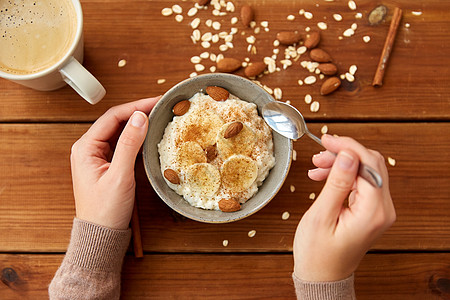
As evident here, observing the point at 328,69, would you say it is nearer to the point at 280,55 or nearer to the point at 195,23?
the point at 280,55

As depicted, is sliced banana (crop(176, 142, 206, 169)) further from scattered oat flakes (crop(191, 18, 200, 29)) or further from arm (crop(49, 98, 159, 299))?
scattered oat flakes (crop(191, 18, 200, 29))

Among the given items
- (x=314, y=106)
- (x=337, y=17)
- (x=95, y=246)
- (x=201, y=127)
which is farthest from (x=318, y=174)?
(x=95, y=246)

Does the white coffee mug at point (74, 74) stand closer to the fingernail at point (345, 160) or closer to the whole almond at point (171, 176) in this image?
the whole almond at point (171, 176)

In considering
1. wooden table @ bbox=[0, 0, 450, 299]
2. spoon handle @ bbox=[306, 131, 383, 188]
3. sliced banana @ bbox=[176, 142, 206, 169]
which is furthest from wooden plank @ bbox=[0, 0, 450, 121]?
spoon handle @ bbox=[306, 131, 383, 188]

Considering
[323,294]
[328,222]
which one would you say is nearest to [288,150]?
[328,222]

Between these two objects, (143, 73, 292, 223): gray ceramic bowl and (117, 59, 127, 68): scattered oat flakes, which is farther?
(117, 59, 127, 68): scattered oat flakes

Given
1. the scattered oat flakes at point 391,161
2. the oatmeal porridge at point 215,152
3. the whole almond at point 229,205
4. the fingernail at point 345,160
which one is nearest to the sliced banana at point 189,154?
the oatmeal porridge at point 215,152
